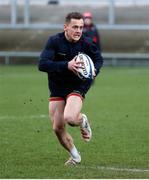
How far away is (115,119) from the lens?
47.0 ft

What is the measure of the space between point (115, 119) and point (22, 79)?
10672 millimetres

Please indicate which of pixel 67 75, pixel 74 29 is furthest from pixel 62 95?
pixel 74 29

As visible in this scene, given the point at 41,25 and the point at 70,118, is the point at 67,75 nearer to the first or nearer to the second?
the point at 70,118

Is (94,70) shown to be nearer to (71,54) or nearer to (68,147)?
(71,54)

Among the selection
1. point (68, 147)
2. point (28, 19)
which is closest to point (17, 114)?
point (68, 147)

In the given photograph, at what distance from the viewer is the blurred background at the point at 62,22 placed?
3109 centimetres

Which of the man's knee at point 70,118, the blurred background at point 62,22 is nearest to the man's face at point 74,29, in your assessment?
the man's knee at point 70,118

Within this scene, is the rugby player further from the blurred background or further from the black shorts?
the blurred background

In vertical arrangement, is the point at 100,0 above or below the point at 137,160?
below

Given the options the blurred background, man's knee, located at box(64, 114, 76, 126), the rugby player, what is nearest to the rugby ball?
the rugby player

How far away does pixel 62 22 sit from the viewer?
3309 centimetres

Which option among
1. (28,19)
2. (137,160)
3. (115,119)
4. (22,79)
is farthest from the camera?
(28,19)

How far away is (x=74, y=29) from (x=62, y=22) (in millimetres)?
24200

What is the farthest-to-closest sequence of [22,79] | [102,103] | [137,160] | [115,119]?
[22,79] < [102,103] < [115,119] < [137,160]
